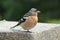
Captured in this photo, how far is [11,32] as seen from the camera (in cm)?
670

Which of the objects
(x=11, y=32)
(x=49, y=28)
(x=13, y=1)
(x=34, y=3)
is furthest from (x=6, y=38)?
(x=34, y=3)

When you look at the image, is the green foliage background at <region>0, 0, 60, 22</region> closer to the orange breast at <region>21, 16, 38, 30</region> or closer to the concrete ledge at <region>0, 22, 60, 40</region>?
the concrete ledge at <region>0, 22, 60, 40</region>

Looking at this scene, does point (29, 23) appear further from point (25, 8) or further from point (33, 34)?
point (25, 8)

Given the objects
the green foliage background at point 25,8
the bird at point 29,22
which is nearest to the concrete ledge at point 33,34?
the bird at point 29,22

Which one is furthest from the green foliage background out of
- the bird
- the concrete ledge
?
the bird

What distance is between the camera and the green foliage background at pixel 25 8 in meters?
11.4

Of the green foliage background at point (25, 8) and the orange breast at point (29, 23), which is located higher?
the orange breast at point (29, 23)

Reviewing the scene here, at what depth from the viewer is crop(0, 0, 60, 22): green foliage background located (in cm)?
1137

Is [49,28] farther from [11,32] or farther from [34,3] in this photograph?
[34,3]

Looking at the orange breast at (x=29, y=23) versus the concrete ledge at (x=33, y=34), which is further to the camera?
the orange breast at (x=29, y=23)

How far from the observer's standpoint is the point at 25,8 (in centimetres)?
1177

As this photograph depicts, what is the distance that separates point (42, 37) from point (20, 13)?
503 cm

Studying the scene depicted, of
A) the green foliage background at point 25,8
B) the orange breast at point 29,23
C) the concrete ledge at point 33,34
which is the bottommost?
the green foliage background at point 25,8

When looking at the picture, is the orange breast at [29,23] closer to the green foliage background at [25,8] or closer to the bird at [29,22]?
the bird at [29,22]
